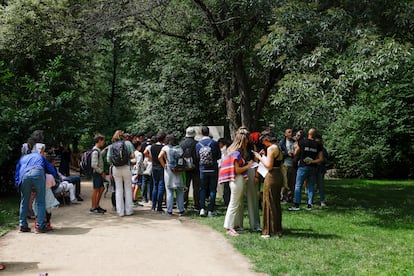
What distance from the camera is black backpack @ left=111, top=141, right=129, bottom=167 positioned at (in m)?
9.27

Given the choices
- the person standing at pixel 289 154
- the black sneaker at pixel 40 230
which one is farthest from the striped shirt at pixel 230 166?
the person standing at pixel 289 154

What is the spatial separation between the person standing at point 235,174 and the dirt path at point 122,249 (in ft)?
1.35

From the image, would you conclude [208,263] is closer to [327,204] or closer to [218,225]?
[218,225]

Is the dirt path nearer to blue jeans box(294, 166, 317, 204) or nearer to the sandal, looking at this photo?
the sandal

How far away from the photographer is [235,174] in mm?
7660

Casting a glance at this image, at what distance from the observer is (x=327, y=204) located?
1156 centimetres

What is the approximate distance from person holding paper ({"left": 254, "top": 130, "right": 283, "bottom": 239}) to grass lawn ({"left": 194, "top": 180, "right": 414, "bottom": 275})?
9.0 inches

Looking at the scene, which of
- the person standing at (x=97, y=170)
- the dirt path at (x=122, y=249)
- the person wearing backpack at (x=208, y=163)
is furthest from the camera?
the person standing at (x=97, y=170)

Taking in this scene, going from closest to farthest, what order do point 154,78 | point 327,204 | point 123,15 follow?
1. point 327,204
2. point 123,15
3. point 154,78

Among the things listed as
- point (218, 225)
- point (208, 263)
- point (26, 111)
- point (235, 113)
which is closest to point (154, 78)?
point (235, 113)

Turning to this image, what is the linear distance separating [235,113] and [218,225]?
6.09 m

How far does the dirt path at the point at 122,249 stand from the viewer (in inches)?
224

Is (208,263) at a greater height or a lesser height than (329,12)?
lesser

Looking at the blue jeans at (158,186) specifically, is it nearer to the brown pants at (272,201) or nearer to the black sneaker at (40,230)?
the black sneaker at (40,230)
